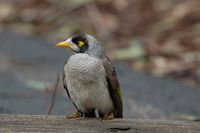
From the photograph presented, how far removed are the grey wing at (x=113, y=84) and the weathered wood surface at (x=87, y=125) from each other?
0.41m

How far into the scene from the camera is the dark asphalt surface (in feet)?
25.0

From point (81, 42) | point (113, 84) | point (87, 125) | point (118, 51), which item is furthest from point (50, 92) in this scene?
point (87, 125)

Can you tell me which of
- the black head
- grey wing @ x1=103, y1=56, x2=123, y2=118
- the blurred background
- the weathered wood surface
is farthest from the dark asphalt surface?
the weathered wood surface

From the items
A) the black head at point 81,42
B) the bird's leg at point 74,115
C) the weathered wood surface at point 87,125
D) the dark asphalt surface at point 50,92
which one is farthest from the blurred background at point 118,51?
the weathered wood surface at point 87,125

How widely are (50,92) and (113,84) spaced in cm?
320

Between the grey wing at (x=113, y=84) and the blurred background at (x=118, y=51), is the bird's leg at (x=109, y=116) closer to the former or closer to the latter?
the grey wing at (x=113, y=84)

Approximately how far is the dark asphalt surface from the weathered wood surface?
2.07 m

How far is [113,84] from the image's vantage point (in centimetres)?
532

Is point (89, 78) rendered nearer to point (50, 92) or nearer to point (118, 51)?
point (50, 92)

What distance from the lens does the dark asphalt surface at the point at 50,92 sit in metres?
7.62

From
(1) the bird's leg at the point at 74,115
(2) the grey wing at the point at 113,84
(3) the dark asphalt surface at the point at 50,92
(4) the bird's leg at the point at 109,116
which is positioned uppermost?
(2) the grey wing at the point at 113,84

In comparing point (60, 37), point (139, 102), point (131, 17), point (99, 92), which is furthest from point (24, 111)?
point (131, 17)

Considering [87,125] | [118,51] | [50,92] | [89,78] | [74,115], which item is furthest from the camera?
[118,51]

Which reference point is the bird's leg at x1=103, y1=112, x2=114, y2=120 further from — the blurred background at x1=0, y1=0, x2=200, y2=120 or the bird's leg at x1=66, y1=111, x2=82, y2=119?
the blurred background at x1=0, y1=0, x2=200, y2=120
